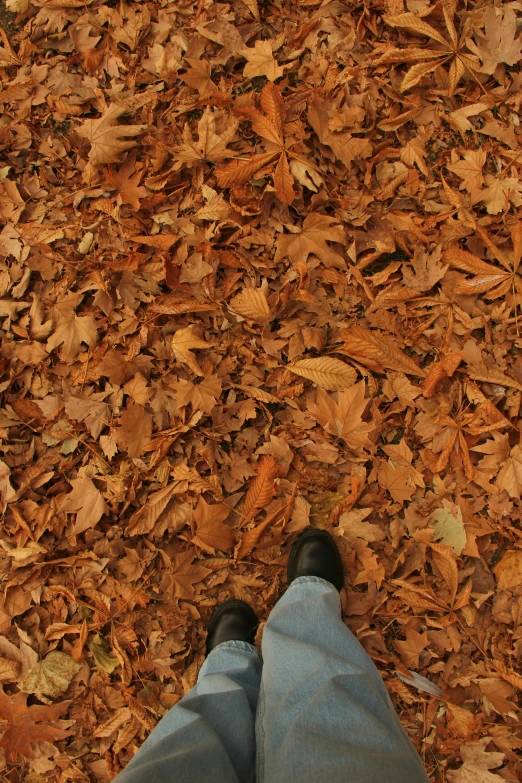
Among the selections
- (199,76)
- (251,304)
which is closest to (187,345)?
(251,304)

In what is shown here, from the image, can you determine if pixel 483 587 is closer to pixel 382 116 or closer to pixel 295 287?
pixel 295 287

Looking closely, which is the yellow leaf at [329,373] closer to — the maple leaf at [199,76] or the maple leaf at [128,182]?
the maple leaf at [128,182]

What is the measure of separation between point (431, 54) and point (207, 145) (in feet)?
3.46

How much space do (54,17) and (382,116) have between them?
153 cm

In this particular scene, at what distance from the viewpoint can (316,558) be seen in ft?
6.09

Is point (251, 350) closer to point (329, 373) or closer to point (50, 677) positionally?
point (329, 373)

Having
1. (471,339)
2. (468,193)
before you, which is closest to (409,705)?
(471,339)

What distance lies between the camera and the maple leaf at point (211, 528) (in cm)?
191

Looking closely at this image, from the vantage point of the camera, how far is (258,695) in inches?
63.0

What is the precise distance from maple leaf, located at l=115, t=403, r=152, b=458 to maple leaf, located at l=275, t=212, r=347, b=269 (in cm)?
84

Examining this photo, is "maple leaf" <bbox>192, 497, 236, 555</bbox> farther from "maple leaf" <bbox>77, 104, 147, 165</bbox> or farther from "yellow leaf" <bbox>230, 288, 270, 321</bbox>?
"maple leaf" <bbox>77, 104, 147, 165</bbox>

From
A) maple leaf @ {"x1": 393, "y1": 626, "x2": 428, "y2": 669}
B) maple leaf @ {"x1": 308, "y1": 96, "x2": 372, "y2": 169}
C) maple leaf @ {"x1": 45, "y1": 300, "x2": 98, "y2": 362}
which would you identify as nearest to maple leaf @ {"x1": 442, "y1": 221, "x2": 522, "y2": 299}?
maple leaf @ {"x1": 308, "y1": 96, "x2": 372, "y2": 169}

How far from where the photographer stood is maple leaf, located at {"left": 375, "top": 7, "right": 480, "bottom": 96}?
2127mm

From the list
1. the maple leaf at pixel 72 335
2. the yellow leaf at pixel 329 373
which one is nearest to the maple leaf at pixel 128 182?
the maple leaf at pixel 72 335
